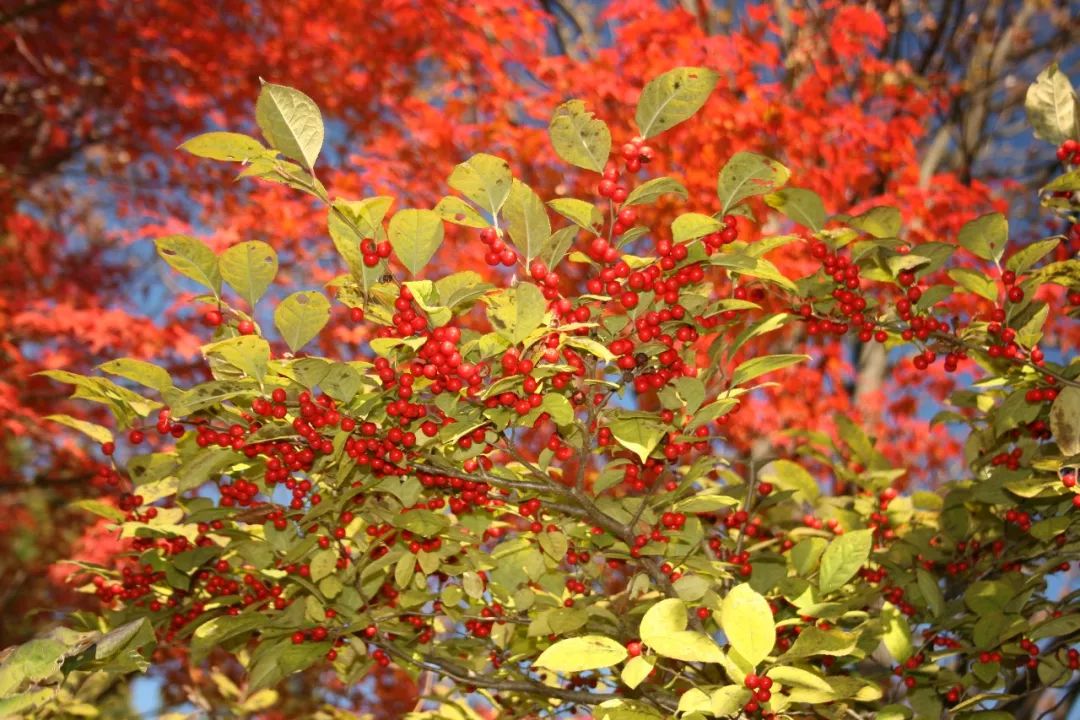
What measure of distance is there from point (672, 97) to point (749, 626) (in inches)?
48.8

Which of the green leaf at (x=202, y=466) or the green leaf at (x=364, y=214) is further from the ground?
the green leaf at (x=364, y=214)

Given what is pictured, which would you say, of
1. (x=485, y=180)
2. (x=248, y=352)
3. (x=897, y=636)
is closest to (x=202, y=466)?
(x=248, y=352)

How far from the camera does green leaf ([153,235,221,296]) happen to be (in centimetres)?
226

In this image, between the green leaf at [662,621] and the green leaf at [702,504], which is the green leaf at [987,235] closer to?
the green leaf at [702,504]

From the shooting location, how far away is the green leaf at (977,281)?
284cm

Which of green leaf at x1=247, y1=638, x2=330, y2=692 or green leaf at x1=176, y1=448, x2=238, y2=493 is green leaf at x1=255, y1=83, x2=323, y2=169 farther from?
green leaf at x1=247, y1=638, x2=330, y2=692

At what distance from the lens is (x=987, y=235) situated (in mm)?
2754

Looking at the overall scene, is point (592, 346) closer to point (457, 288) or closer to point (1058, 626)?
point (457, 288)

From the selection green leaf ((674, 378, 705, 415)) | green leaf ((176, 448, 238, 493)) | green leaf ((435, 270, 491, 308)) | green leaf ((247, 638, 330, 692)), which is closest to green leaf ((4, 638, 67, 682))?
green leaf ((176, 448, 238, 493))

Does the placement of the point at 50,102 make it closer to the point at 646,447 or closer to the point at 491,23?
the point at 491,23

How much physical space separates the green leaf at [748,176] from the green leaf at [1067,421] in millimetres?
1099

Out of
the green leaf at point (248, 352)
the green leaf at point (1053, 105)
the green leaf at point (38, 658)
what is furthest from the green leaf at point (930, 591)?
the green leaf at point (38, 658)

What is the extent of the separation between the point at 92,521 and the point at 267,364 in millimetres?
10212

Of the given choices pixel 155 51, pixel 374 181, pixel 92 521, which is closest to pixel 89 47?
pixel 155 51
